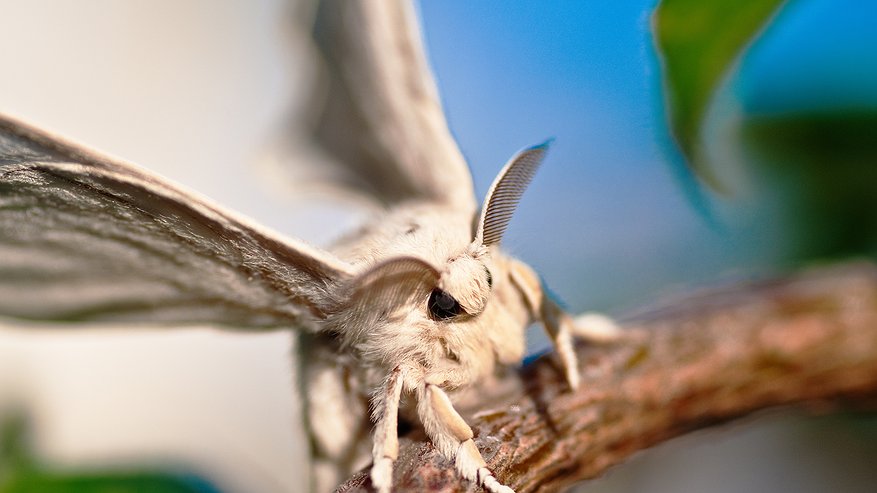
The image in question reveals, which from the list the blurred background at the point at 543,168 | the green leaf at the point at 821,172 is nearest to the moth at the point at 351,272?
the blurred background at the point at 543,168

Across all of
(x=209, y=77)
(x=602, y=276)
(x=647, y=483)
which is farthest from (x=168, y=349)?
(x=647, y=483)

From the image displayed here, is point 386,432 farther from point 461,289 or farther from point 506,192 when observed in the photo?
point 506,192

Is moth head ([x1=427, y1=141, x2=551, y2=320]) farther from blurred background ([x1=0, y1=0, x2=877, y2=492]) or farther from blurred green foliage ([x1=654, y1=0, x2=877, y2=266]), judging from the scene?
blurred green foliage ([x1=654, y1=0, x2=877, y2=266])

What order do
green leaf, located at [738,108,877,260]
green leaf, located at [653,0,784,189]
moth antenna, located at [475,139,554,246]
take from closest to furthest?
Answer: moth antenna, located at [475,139,554,246] → green leaf, located at [653,0,784,189] → green leaf, located at [738,108,877,260]

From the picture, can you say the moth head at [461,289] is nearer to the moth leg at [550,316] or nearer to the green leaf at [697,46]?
the moth leg at [550,316]

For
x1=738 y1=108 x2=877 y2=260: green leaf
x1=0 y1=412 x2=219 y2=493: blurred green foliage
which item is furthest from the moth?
x1=738 y1=108 x2=877 y2=260: green leaf

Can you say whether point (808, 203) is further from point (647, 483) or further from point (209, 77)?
point (209, 77)
